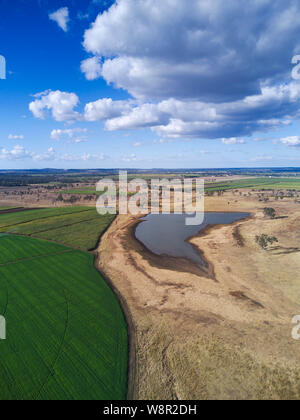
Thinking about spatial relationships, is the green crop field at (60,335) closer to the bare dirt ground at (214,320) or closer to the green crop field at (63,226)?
the bare dirt ground at (214,320)

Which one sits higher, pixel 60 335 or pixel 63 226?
pixel 63 226

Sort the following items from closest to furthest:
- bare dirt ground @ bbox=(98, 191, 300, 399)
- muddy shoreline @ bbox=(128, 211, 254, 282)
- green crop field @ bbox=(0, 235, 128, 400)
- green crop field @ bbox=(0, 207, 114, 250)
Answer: green crop field @ bbox=(0, 235, 128, 400) < bare dirt ground @ bbox=(98, 191, 300, 399) < muddy shoreline @ bbox=(128, 211, 254, 282) < green crop field @ bbox=(0, 207, 114, 250)

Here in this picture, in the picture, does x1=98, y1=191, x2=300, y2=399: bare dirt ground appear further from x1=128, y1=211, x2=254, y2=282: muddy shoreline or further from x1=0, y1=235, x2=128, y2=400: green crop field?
x1=0, y1=235, x2=128, y2=400: green crop field

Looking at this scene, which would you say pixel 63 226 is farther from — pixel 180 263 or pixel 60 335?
pixel 60 335

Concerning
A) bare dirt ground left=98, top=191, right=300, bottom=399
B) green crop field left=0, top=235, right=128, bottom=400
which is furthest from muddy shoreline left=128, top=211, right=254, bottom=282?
green crop field left=0, top=235, right=128, bottom=400

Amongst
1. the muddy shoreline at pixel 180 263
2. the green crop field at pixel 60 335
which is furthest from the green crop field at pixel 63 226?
the green crop field at pixel 60 335

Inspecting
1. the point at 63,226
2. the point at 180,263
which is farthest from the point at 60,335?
the point at 63,226
